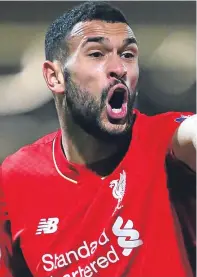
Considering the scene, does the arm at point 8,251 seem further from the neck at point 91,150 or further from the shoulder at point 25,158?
the neck at point 91,150

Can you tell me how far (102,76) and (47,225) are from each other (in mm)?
359

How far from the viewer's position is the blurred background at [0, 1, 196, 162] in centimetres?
111

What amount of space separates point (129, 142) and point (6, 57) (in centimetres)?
35

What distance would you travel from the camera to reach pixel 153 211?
A: 3.51 ft

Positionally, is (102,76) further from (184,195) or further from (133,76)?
(184,195)

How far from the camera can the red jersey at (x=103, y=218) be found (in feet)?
3.48

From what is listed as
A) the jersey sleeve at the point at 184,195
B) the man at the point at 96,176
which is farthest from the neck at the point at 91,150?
the jersey sleeve at the point at 184,195

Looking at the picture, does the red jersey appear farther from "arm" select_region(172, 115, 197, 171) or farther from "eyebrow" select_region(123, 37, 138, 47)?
"eyebrow" select_region(123, 37, 138, 47)

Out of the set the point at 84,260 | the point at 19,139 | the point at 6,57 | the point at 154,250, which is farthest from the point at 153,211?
the point at 6,57

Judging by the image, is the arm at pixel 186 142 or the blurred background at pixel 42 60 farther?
the blurred background at pixel 42 60

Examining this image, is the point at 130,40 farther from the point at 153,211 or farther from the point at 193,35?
the point at 153,211

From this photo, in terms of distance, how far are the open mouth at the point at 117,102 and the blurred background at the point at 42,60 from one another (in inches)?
1.9

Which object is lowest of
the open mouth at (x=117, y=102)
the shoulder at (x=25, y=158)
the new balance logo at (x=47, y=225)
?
the new balance logo at (x=47, y=225)

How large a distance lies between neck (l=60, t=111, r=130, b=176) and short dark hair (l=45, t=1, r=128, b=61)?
0.52ft
